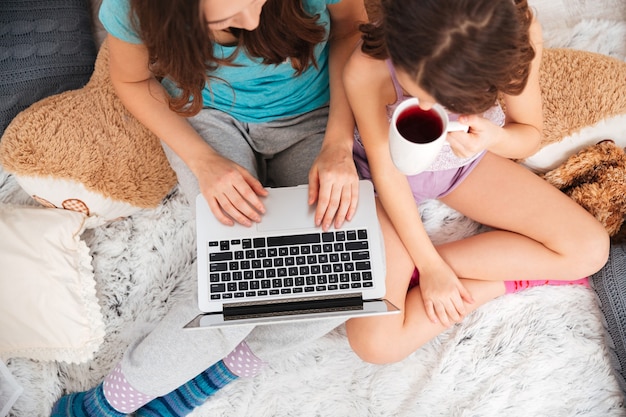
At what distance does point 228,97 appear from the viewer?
119cm

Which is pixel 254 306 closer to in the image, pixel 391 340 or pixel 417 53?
pixel 391 340

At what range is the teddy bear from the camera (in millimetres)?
1296

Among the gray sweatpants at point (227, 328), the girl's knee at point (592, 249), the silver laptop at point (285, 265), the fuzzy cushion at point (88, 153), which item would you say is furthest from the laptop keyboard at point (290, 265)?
the girl's knee at point (592, 249)

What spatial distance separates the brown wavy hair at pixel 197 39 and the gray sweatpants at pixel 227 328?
12 cm

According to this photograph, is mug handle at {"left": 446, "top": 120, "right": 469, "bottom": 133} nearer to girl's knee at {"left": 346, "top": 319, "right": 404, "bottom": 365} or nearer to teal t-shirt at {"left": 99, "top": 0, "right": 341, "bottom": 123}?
teal t-shirt at {"left": 99, "top": 0, "right": 341, "bottom": 123}

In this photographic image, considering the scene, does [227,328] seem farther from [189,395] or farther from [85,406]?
[85,406]

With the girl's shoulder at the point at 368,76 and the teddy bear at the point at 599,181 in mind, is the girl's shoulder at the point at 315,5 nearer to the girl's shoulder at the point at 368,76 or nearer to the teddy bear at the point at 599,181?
the girl's shoulder at the point at 368,76

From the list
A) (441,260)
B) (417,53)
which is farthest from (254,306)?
(417,53)

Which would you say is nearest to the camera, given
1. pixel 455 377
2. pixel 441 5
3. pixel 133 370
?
pixel 441 5

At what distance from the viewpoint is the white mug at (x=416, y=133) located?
0.84m

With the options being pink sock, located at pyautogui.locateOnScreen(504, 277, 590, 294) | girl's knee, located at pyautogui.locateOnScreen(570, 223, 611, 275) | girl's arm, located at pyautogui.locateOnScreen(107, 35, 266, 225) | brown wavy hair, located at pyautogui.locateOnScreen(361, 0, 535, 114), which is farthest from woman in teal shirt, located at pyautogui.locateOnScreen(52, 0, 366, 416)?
girl's knee, located at pyautogui.locateOnScreen(570, 223, 611, 275)

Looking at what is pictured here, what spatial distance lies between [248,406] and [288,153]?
531mm

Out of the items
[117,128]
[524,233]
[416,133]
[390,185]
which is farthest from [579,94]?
[117,128]

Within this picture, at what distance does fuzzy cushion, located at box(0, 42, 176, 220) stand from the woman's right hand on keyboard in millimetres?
297
